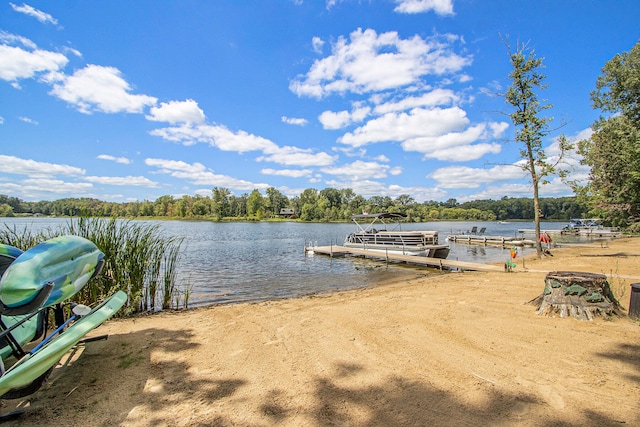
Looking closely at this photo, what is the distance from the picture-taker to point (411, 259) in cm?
1888

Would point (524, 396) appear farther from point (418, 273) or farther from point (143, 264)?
point (418, 273)

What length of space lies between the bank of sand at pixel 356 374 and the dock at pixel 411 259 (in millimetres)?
9989

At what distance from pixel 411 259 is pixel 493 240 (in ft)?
68.9

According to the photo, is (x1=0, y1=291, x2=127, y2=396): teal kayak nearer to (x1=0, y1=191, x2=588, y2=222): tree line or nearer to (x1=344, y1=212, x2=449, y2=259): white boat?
(x1=344, y1=212, x2=449, y2=259): white boat

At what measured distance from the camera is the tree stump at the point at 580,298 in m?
5.52

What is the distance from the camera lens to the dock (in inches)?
610

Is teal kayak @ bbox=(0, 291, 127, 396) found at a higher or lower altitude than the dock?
higher

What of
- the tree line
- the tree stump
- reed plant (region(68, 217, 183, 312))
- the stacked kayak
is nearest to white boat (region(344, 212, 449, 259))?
the tree stump

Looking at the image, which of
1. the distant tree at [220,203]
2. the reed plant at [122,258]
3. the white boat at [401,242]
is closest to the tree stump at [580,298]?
the reed plant at [122,258]

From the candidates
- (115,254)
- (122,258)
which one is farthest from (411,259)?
(115,254)

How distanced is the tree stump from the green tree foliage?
1562cm

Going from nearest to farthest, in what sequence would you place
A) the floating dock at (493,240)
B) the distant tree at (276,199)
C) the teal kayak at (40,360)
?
the teal kayak at (40,360) < the floating dock at (493,240) < the distant tree at (276,199)

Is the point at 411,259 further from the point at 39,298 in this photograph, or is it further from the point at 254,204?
the point at 254,204

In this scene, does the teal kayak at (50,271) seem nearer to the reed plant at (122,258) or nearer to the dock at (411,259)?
the reed plant at (122,258)
